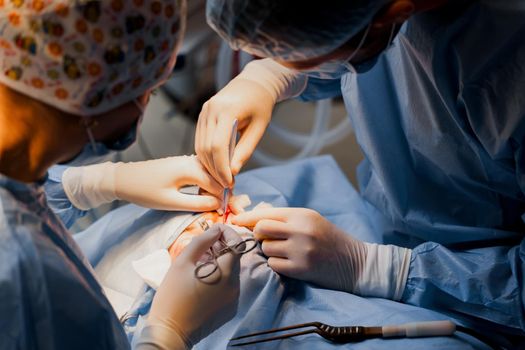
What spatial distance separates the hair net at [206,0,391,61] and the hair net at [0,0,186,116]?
125 mm

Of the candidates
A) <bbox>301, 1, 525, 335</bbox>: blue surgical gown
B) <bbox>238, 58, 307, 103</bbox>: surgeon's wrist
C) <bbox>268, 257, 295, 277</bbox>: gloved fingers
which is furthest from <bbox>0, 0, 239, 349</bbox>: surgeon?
<bbox>238, 58, 307, 103</bbox>: surgeon's wrist

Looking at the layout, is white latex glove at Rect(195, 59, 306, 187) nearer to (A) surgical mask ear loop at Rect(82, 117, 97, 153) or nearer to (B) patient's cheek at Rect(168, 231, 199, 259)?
(B) patient's cheek at Rect(168, 231, 199, 259)

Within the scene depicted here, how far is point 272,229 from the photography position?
1521 millimetres

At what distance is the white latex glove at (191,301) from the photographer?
1171mm

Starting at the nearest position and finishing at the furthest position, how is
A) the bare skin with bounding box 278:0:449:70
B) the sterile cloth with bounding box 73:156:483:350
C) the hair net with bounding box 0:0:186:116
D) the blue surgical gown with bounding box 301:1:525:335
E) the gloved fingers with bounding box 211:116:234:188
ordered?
the hair net with bounding box 0:0:186:116 < the bare skin with bounding box 278:0:449:70 < the blue surgical gown with bounding box 301:1:525:335 < the sterile cloth with bounding box 73:156:483:350 < the gloved fingers with bounding box 211:116:234:188

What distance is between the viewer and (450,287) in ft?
4.71

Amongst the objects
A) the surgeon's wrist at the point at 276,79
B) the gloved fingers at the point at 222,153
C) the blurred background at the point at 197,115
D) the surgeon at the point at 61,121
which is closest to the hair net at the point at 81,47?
the surgeon at the point at 61,121

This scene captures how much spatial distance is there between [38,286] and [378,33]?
800mm

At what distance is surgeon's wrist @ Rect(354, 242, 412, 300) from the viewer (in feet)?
4.93

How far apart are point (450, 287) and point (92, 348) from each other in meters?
0.87

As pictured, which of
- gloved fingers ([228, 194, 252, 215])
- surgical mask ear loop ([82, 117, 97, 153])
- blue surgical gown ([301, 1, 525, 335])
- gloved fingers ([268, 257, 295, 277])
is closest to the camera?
surgical mask ear loop ([82, 117, 97, 153])

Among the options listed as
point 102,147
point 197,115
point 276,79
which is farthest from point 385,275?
point 197,115

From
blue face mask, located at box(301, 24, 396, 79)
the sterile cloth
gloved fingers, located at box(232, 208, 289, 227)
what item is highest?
blue face mask, located at box(301, 24, 396, 79)

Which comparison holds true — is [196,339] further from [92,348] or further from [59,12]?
[59,12]
